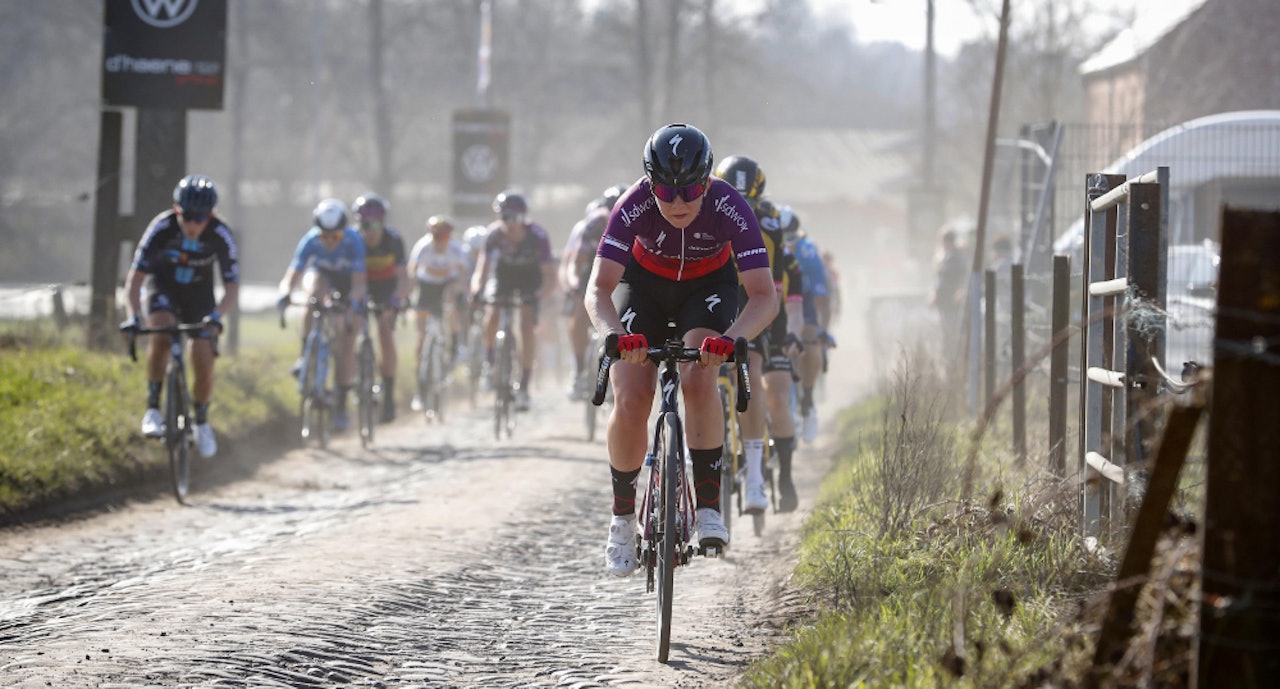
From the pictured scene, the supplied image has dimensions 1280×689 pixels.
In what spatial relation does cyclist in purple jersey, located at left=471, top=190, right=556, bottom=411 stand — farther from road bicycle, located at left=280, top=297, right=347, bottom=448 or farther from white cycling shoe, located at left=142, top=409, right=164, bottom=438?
white cycling shoe, located at left=142, top=409, right=164, bottom=438

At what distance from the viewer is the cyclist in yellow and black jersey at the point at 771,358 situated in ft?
28.7

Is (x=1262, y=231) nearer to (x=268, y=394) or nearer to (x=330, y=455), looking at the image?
(x=330, y=455)

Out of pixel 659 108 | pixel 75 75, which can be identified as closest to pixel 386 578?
pixel 659 108

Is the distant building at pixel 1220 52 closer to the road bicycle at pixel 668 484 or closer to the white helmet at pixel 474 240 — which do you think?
the white helmet at pixel 474 240

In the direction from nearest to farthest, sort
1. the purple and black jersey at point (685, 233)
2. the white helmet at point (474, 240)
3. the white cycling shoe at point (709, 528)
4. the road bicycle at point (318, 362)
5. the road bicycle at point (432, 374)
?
the white cycling shoe at point (709, 528), the purple and black jersey at point (685, 233), the road bicycle at point (318, 362), the road bicycle at point (432, 374), the white helmet at point (474, 240)

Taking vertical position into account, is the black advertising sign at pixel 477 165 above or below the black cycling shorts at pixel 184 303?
above

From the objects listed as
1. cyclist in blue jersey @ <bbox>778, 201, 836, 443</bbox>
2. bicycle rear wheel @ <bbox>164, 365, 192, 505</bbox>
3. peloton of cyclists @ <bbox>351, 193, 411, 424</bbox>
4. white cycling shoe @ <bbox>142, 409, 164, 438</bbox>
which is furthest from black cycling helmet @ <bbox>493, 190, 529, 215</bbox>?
white cycling shoe @ <bbox>142, 409, 164, 438</bbox>

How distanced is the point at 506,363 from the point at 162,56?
4809 millimetres

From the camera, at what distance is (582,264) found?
44.3 feet

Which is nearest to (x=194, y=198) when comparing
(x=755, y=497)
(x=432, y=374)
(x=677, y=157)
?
(x=755, y=497)

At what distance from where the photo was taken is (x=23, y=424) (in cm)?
1050

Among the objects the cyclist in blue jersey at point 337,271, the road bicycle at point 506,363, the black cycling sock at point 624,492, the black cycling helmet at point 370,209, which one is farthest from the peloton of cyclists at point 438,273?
the black cycling sock at point 624,492

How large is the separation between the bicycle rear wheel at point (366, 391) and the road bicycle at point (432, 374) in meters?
1.68

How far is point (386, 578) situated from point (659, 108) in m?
52.8
